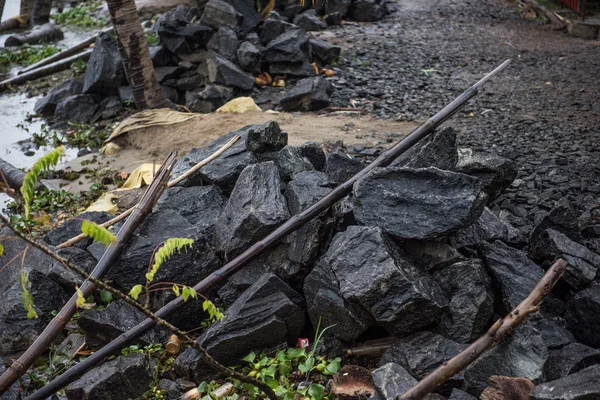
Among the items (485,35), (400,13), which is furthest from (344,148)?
(400,13)

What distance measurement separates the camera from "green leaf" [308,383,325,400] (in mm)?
3188

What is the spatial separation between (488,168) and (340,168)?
1113mm

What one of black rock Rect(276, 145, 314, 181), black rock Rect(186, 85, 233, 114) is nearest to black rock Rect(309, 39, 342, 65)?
black rock Rect(186, 85, 233, 114)

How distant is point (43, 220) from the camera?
5.82 metres

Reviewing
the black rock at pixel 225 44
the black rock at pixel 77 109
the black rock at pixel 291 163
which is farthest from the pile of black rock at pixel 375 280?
the black rock at pixel 225 44

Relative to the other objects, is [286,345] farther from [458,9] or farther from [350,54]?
[458,9]

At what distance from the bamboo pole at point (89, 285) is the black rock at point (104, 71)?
5.23 meters

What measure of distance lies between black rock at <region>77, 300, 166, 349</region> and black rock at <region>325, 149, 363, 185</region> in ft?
5.35

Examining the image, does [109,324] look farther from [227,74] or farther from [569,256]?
[227,74]

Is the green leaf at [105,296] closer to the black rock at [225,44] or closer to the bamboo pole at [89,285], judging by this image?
the bamboo pole at [89,285]

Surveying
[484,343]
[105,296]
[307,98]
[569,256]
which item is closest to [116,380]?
[105,296]

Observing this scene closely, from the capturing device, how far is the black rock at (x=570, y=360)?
10.0ft

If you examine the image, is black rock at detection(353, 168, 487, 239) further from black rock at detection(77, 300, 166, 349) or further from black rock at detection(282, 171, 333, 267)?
black rock at detection(77, 300, 166, 349)

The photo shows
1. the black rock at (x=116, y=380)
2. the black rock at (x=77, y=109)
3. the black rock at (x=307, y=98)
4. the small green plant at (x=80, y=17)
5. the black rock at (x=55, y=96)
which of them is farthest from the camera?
the small green plant at (x=80, y=17)
